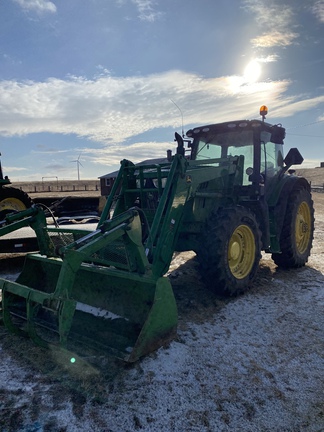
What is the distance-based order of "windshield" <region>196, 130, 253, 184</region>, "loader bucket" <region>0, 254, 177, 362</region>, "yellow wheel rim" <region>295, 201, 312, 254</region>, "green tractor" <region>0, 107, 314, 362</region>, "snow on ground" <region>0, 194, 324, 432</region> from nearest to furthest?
"snow on ground" <region>0, 194, 324, 432</region> → "loader bucket" <region>0, 254, 177, 362</region> → "green tractor" <region>0, 107, 314, 362</region> → "windshield" <region>196, 130, 253, 184</region> → "yellow wheel rim" <region>295, 201, 312, 254</region>

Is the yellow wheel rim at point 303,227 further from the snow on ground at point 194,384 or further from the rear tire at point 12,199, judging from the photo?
the rear tire at point 12,199

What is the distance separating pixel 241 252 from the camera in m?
4.95

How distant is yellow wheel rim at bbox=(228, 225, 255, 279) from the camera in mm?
4777

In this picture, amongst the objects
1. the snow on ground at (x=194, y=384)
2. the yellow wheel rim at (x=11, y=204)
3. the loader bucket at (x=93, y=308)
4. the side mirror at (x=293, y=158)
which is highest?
the side mirror at (x=293, y=158)

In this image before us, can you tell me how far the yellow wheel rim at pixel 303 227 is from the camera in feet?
21.7

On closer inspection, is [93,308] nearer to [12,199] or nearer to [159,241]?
[159,241]

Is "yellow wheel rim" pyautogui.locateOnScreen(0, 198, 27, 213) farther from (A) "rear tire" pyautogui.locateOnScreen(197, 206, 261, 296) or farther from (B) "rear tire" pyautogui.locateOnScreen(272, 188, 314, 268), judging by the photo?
(B) "rear tire" pyautogui.locateOnScreen(272, 188, 314, 268)

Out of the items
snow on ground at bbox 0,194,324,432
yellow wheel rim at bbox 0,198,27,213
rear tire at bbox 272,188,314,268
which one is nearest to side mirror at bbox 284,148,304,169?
rear tire at bbox 272,188,314,268

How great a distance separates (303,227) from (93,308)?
4.57 metres

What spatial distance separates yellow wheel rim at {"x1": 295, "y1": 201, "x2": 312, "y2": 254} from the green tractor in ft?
0.06

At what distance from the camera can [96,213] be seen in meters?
12.1

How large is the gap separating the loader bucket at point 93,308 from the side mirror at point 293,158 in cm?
406

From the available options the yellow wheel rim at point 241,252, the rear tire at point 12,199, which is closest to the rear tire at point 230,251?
the yellow wheel rim at point 241,252

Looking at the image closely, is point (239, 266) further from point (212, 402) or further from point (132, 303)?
point (212, 402)
